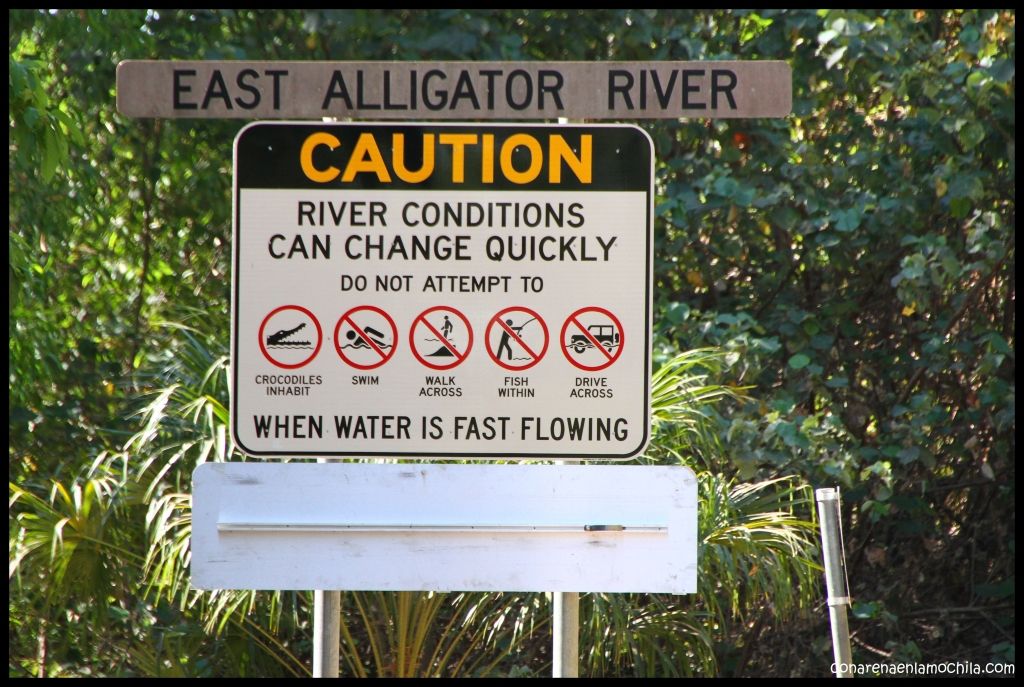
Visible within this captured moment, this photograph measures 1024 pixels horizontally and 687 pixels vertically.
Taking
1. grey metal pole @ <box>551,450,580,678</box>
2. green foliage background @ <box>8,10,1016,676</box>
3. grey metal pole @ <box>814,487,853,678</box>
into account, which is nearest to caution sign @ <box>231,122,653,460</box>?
grey metal pole @ <box>551,450,580,678</box>

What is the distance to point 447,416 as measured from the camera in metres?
2.85

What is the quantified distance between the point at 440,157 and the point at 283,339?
60 centimetres

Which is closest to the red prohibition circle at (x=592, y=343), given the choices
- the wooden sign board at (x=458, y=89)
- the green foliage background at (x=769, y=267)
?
the wooden sign board at (x=458, y=89)

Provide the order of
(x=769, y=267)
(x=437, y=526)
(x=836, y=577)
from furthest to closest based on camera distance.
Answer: (x=769, y=267) → (x=836, y=577) → (x=437, y=526)

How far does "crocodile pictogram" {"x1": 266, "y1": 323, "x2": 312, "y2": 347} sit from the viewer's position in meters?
2.85

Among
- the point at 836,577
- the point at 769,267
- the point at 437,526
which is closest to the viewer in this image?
the point at 437,526

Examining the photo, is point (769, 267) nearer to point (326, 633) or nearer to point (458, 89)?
point (458, 89)

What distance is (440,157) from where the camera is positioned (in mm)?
2877

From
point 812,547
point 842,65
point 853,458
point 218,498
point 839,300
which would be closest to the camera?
point 218,498

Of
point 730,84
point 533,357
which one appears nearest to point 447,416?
point 533,357

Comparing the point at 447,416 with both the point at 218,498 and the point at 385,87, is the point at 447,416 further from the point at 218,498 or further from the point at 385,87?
the point at 385,87

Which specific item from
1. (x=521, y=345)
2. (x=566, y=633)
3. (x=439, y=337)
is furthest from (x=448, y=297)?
(x=566, y=633)

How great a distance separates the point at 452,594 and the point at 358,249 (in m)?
2.48

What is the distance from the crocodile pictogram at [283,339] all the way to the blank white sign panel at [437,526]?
299 mm
